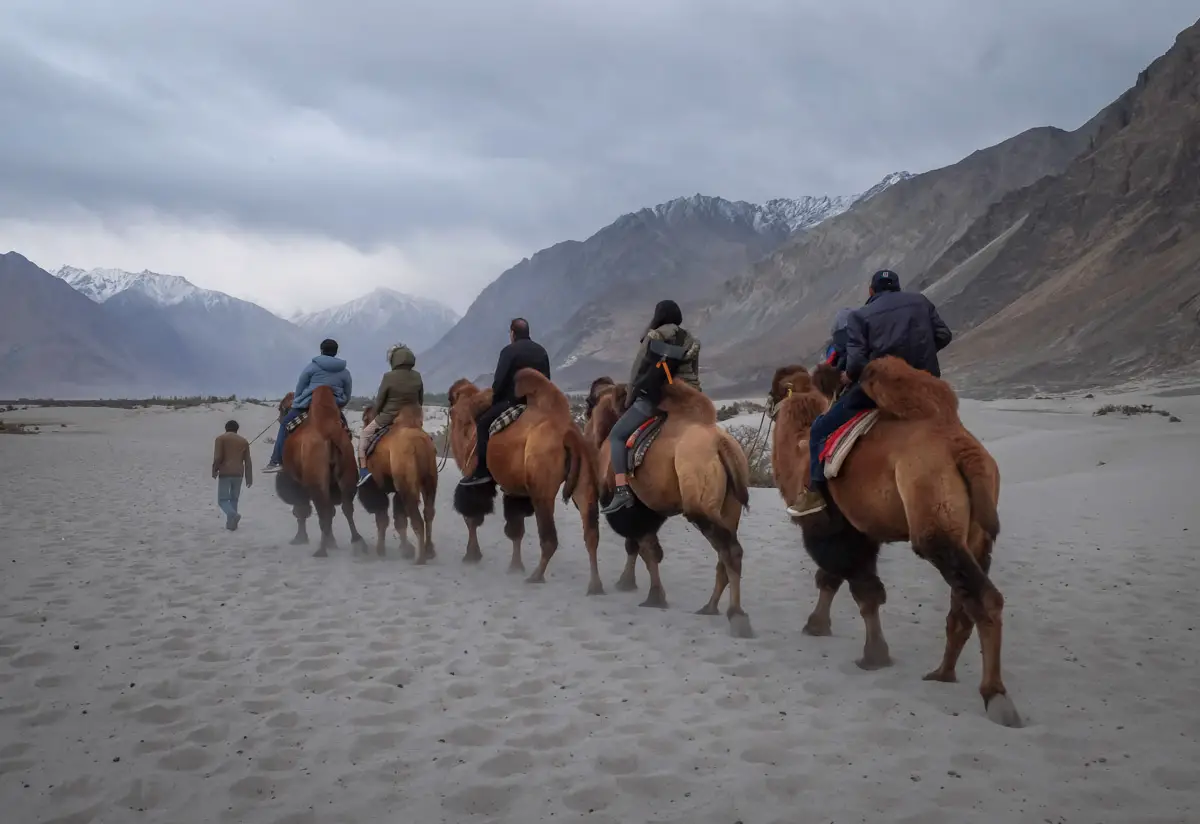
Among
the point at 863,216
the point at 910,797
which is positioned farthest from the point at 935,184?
the point at 910,797

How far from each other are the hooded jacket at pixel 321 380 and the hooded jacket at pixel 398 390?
48 cm

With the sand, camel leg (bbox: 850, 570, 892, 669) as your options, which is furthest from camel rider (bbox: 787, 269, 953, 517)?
the sand

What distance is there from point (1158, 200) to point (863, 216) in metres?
47.9

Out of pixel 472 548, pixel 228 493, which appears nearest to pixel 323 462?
pixel 472 548

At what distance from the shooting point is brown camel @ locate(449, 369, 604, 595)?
27.0 ft

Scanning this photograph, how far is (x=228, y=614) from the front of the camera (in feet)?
22.7

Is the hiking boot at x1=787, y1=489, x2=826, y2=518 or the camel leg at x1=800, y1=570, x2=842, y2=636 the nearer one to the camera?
the hiking boot at x1=787, y1=489, x2=826, y2=518

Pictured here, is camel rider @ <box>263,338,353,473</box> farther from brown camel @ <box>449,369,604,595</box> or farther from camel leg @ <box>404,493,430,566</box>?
brown camel @ <box>449,369,604,595</box>

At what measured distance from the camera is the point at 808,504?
228 inches

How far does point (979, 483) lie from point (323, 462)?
688 centimetres

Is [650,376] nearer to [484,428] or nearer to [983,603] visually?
[484,428]

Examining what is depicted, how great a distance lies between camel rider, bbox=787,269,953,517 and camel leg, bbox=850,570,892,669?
59cm

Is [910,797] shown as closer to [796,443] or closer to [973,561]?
[973,561]

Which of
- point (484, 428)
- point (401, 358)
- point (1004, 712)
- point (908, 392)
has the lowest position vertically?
point (1004, 712)
